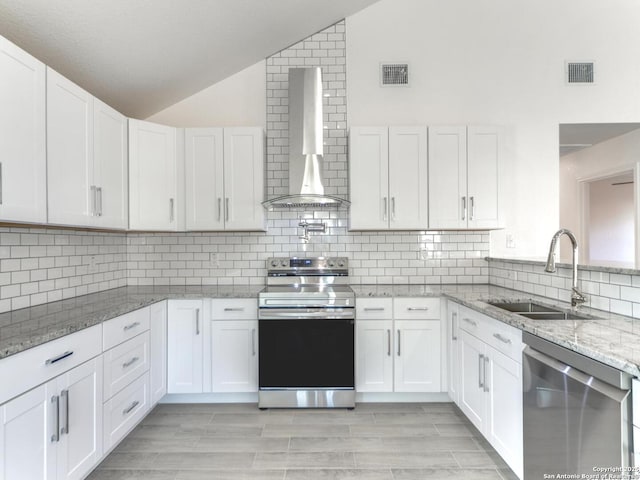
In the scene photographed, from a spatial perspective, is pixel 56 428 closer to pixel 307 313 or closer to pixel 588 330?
pixel 307 313

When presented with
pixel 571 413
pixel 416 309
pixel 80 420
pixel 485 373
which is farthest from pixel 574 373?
pixel 80 420

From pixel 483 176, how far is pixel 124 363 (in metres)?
3.07

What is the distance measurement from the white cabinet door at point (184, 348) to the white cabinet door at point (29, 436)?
1236mm

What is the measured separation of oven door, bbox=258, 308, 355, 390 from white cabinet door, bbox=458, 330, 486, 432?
0.80m

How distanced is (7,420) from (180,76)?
2704mm

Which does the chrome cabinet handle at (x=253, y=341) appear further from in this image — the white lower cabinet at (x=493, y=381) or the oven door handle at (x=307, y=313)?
the white lower cabinet at (x=493, y=381)

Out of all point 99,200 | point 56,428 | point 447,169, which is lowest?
point 56,428

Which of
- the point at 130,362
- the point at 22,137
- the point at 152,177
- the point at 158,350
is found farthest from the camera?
the point at 152,177

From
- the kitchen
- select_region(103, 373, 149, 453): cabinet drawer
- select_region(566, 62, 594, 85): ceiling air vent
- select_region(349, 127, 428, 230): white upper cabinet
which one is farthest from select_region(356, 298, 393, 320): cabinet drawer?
select_region(566, 62, 594, 85): ceiling air vent

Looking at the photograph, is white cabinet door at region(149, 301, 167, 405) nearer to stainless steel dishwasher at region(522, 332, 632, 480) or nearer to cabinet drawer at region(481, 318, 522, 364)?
cabinet drawer at region(481, 318, 522, 364)

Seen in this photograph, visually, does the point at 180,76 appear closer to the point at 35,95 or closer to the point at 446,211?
the point at 35,95

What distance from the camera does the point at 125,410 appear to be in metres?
2.16

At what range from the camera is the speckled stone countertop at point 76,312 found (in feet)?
4.93

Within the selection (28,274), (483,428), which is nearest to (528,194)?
(483,428)
